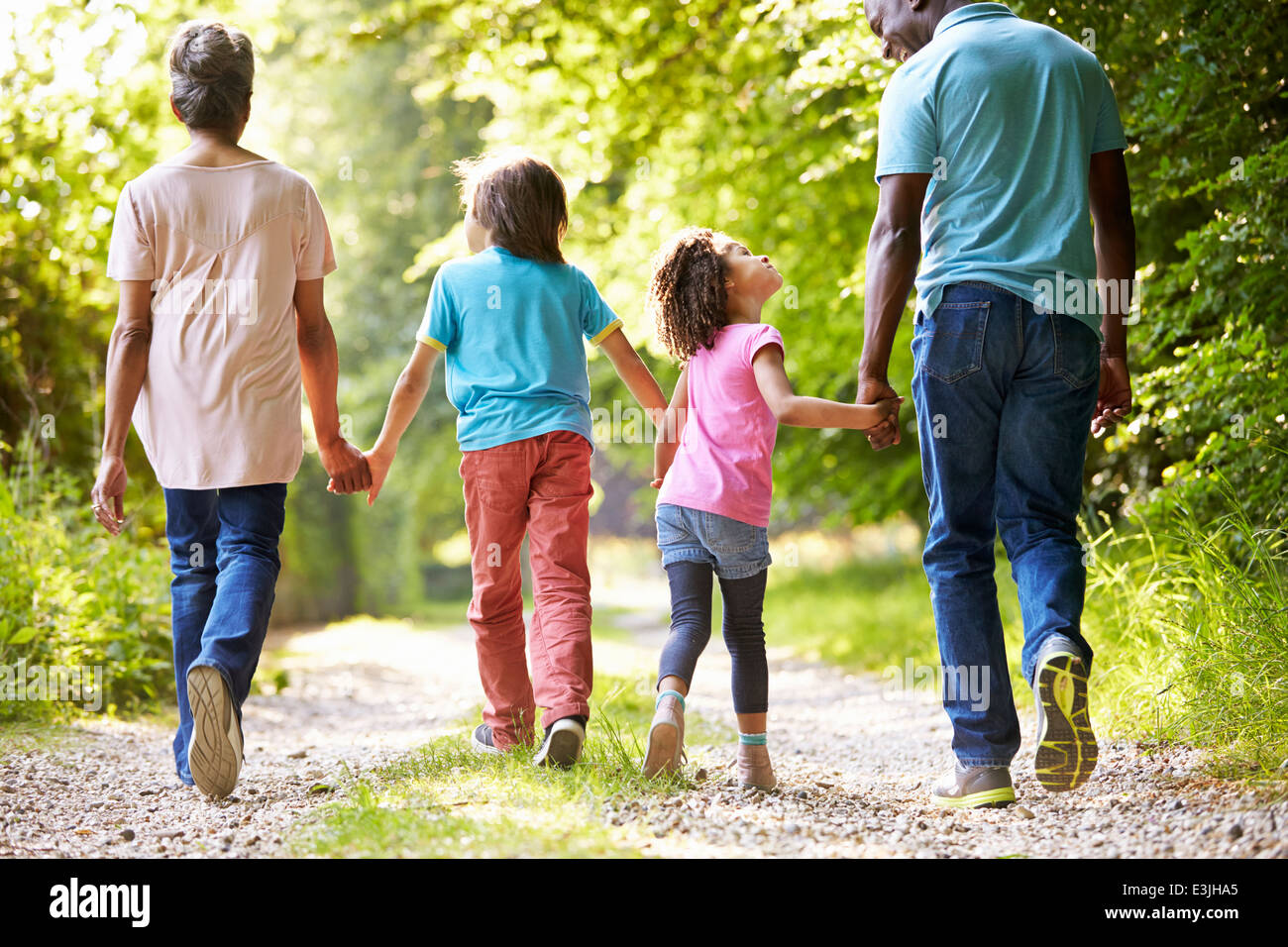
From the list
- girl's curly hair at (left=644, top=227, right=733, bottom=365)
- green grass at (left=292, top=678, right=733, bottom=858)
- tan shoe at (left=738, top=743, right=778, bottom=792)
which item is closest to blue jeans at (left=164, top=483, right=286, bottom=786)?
green grass at (left=292, top=678, right=733, bottom=858)

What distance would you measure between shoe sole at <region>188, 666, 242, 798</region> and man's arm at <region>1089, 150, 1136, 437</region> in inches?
101

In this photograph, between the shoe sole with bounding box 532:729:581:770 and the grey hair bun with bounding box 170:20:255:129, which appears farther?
the grey hair bun with bounding box 170:20:255:129

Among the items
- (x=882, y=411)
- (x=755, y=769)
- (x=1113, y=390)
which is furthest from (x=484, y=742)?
(x=1113, y=390)

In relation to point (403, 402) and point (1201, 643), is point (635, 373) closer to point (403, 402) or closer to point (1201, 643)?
point (403, 402)

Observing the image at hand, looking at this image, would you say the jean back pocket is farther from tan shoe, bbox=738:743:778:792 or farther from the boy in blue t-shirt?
tan shoe, bbox=738:743:778:792

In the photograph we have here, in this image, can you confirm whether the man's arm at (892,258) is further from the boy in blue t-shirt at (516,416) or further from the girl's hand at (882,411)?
the boy in blue t-shirt at (516,416)

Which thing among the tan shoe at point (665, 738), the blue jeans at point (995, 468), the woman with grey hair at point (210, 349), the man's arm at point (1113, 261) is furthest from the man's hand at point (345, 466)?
the man's arm at point (1113, 261)

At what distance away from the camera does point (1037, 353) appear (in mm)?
2996

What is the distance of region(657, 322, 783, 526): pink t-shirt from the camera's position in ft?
10.8

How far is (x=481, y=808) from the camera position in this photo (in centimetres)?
284

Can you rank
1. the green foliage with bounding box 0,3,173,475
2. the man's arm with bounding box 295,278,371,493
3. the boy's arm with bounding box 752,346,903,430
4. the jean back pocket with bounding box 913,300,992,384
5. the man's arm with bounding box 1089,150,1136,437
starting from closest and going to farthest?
the jean back pocket with bounding box 913,300,992,384 → the boy's arm with bounding box 752,346,903,430 → the man's arm with bounding box 1089,150,1136,437 → the man's arm with bounding box 295,278,371,493 → the green foliage with bounding box 0,3,173,475

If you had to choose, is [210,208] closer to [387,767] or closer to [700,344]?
[700,344]

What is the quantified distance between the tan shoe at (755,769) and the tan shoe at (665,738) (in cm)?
29
